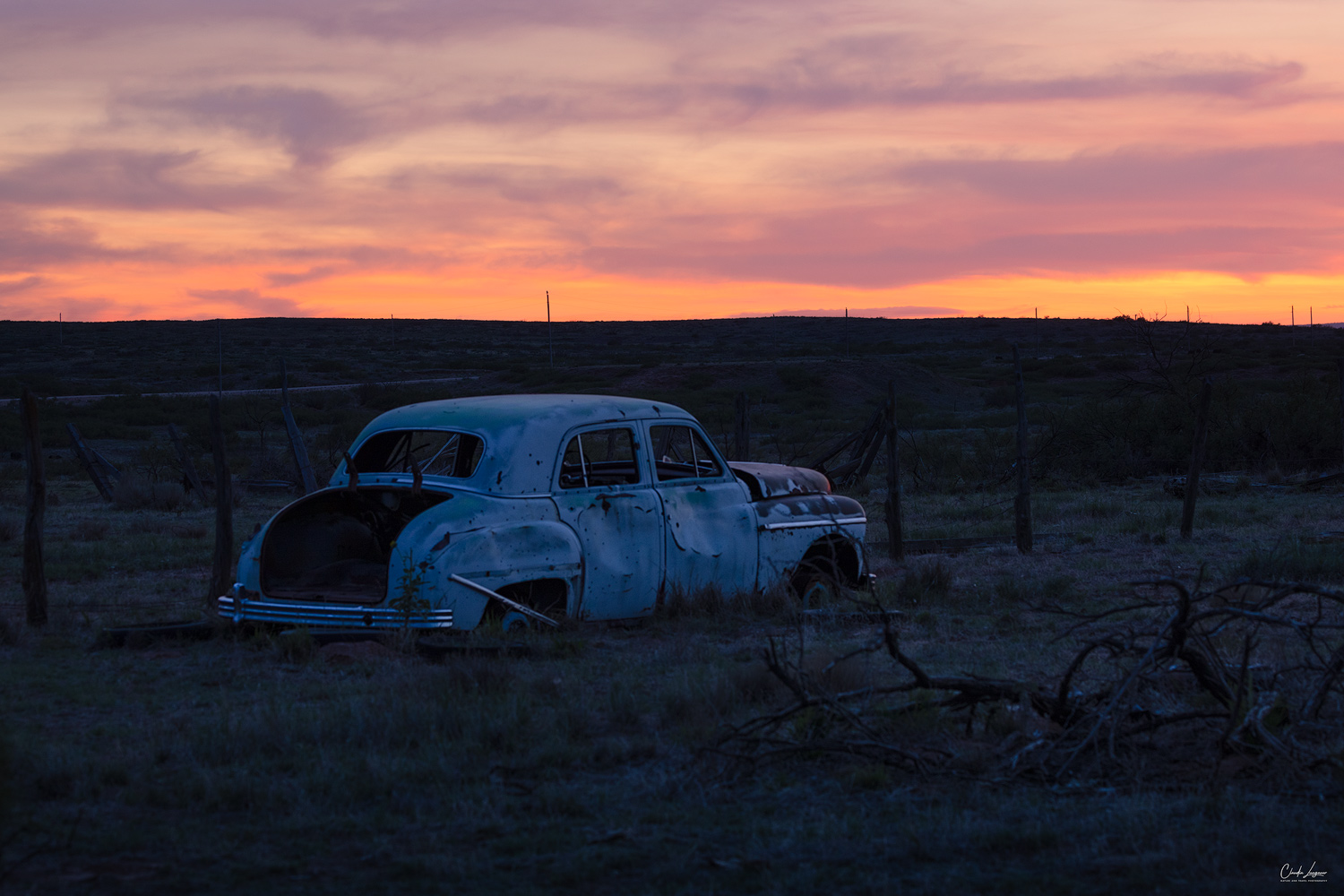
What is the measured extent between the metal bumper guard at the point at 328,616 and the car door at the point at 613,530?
3.41 feet

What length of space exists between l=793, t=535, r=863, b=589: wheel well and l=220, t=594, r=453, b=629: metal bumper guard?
3.14 m

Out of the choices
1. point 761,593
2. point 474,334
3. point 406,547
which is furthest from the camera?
point 474,334

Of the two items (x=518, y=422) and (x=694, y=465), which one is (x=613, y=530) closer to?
(x=518, y=422)

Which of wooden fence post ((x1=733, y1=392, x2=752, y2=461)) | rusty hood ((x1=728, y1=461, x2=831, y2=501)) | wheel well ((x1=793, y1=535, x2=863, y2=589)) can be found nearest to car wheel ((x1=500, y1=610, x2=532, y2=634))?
rusty hood ((x1=728, y1=461, x2=831, y2=501))

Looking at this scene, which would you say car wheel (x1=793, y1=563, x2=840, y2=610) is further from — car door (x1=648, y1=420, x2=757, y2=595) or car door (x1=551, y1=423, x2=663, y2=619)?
car door (x1=551, y1=423, x2=663, y2=619)

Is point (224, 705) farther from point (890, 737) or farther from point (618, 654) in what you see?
point (890, 737)

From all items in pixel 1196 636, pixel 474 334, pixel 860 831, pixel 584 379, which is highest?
pixel 474 334

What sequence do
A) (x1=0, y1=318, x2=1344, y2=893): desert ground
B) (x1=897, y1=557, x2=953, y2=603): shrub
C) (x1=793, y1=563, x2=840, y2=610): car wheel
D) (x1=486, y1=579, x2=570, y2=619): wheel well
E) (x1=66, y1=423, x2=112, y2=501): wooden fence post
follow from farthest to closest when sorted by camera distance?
(x1=66, y1=423, x2=112, y2=501): wooden fence post → (x1=897, y1=557, x2=953, y2=603): shrub → (x1=793, y1=563, x2=840, y2=610): car wheel → (x1=486, y1=579, x2=570, y2=619): wheel well → (x1=0, y1=318, x2=1344, y2=893): desert ground

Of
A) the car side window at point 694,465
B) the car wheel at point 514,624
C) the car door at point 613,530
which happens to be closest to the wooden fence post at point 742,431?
the car side window at point 694,465

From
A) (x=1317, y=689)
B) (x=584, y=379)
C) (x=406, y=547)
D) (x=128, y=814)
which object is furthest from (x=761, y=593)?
(x=584, y=379)

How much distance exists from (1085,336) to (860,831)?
320 feet

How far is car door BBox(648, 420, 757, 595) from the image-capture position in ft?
27.4

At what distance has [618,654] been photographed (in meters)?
7.52

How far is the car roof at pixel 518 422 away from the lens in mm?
7711
